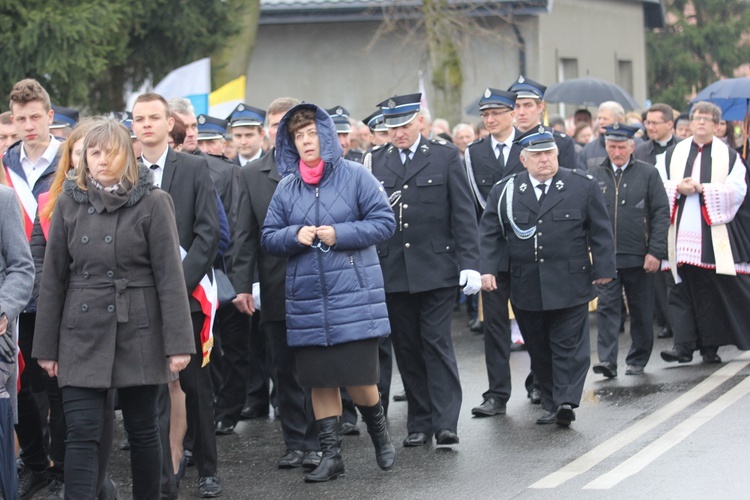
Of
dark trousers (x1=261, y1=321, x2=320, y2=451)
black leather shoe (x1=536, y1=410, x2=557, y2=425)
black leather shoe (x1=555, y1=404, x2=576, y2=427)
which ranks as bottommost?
black leather shoe (x1=536, y1=410, x2=557, y2=425)

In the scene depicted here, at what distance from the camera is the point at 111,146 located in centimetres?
659

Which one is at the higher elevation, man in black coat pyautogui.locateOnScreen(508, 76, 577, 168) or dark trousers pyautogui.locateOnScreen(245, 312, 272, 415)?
man in black coat pyautogui.locateOnScreen(508, 76, 577, 168)

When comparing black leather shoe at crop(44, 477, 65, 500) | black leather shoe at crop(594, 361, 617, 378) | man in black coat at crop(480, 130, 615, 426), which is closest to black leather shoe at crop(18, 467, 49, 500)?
black leather shoe at crop(44, 477, 65, 500)

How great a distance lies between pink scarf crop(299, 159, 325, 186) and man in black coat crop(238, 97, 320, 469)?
0.79 m

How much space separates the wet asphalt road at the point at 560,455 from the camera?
24.0ft

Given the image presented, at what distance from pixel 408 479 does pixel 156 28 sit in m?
13.7

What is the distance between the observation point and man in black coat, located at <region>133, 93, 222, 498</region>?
25.0 ft

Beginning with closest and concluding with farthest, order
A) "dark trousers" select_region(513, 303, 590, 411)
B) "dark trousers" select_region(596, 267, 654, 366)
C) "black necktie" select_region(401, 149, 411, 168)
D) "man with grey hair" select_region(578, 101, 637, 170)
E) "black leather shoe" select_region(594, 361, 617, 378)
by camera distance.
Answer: "black necktie" select_region(401, 149, 411, 168), "dark trousers" select_region(513, 303, 590, 411), "black leather shoe" select_region(594, 361, 617, 378), "dark trousers" select_region(596, 267, 654, 366), "man with grey hair" select_region(578, 101, 637, 170)

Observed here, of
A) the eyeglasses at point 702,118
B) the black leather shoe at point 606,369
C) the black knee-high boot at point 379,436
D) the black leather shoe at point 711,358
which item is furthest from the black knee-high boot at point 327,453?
the eyeglasses at point 702,118

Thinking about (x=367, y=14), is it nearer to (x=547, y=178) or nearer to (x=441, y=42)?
(x=441, y=42)

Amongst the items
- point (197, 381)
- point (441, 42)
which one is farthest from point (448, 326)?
point (441, 42)

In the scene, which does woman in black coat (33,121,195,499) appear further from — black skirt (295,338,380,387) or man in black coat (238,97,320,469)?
man in black coat (238,97,320,469)

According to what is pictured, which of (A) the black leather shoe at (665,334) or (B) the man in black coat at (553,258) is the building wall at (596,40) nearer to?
(A) the black leather shoe at (665,334)

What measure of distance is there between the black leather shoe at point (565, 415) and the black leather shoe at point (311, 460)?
5.50 feet
